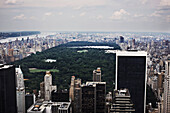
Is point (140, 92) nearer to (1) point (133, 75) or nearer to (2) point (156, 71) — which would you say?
(1) point (133, 75)

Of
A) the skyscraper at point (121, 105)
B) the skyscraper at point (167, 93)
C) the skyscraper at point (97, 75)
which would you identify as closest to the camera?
the skyscraper at point (121, 105)

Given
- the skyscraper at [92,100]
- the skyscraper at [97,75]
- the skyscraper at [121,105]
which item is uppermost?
the skyscraper at [121,105]

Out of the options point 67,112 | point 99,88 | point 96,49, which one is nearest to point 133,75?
point 99,88

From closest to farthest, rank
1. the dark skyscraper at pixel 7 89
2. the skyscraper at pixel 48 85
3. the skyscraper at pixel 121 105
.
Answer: the skyscraper at pixel 121 105, the dark skyscraper at pixel 7 89, the skyscraper at pixel 48 85

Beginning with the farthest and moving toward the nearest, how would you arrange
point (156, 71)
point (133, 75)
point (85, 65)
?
point (85, 65) < point (156, 71) < point (133, 75)

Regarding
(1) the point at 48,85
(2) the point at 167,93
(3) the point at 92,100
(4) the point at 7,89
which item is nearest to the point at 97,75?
(1) the point at 48,85

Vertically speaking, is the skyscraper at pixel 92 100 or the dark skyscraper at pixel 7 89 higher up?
the dark skyscraper at pixel 7 89

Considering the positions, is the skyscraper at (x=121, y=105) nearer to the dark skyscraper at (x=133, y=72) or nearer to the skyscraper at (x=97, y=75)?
the dark skyscraper at (x=133, y=72)

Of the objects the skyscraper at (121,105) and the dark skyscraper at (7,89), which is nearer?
the skyscraper at (121,105)

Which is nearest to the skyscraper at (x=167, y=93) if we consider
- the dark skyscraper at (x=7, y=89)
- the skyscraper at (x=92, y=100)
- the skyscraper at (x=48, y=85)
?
the skyscraper at (x=92, y=100)
